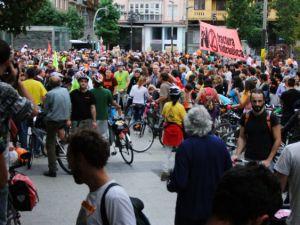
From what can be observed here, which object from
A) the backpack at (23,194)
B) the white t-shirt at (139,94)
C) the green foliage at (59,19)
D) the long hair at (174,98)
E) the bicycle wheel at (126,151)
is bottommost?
A: the bicycle wheel at (126,151)

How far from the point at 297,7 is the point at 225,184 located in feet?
178

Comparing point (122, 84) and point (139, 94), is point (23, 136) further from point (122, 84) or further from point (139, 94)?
point (122, 84)

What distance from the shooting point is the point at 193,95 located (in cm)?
1545

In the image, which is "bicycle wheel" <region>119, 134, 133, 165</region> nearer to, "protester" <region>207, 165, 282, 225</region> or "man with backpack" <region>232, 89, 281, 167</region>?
"man with backpack" <region>232, 89, 281, 167</region>

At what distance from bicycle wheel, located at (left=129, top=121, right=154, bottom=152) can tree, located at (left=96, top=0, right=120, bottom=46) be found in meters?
62.1

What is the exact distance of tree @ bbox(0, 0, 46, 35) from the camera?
490 inches

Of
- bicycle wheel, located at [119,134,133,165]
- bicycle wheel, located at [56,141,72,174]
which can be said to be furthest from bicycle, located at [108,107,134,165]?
bicycle wheel, located at [56,141,72,174]

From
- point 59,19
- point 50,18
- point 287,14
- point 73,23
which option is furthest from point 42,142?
point 73,23

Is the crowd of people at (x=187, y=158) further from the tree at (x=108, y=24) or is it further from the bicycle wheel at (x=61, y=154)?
the tree at (x=108, y=24)

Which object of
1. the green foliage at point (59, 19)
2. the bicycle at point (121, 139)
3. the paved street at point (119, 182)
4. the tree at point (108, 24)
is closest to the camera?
the paved street at point (119, 182)

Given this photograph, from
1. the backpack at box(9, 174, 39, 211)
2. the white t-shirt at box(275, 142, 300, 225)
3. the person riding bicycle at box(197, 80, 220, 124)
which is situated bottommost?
the person riding bicycle at box(197, 80, 220, 124)

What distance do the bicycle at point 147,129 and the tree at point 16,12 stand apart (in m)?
3.75

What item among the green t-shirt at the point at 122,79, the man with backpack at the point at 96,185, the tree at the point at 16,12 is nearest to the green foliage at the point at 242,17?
the green t-shirt at the point at 122,79

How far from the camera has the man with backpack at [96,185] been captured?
11.5ft
